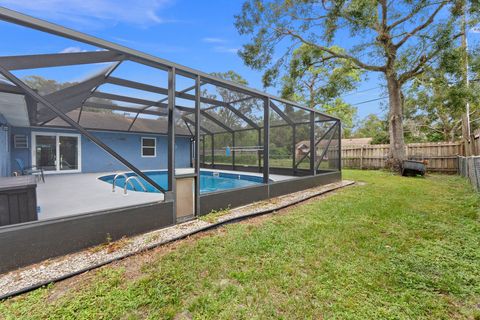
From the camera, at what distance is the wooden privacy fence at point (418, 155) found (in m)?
10.3

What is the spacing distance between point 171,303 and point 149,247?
1081 mm

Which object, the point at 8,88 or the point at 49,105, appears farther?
the point at 8,88

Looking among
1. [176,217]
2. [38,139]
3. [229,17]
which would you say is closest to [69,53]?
[176,217]

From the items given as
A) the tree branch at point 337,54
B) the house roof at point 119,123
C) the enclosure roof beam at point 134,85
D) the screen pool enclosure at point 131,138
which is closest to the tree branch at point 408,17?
the tree branch at point 337,54

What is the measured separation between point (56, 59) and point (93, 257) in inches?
109

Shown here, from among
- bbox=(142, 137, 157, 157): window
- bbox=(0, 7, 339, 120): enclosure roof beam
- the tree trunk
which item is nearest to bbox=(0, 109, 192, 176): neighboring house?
bbox=(142, 137, 157, 157): window

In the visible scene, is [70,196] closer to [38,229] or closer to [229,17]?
[38,229]

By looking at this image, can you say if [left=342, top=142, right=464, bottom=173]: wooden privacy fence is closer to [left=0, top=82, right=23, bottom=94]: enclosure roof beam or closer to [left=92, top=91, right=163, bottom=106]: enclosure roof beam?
[left=92, top=91, right=163, bottom=106]: enclosure roof beam

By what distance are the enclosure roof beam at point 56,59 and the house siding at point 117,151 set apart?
6.45 meters

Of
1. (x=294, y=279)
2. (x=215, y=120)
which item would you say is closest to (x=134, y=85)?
(x=215, y=120)

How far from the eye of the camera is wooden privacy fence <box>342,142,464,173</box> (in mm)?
10266

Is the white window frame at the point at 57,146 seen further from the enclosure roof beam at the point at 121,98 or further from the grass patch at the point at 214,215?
the grass patch at the point at 214,215

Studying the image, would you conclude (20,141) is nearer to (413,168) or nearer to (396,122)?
(413,168)

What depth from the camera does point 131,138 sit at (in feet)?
37.5
